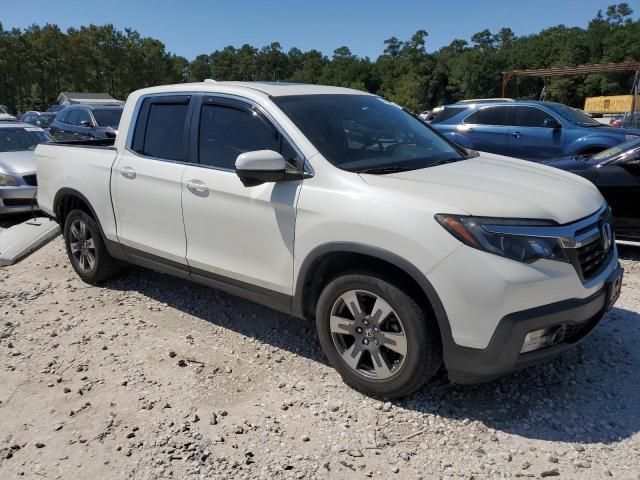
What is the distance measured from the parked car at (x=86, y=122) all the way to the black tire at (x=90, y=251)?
855 cm

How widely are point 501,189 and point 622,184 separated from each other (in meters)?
3.12

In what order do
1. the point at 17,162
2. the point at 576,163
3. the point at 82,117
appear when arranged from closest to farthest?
the point at 576,163, the point at 17,162, the point at 82,117

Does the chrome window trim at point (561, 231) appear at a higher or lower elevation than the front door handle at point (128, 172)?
lower

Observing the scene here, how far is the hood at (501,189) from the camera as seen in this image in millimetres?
2836

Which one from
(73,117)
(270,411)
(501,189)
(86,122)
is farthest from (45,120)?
(501,189)

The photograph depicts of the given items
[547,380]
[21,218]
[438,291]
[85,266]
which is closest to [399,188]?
[438,291]

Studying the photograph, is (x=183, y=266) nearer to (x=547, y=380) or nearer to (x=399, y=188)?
(x=399, y=188)

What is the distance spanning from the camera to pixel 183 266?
4.17m

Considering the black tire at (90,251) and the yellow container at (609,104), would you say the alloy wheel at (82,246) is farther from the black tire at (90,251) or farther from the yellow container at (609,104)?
the yellow container at (609,104)

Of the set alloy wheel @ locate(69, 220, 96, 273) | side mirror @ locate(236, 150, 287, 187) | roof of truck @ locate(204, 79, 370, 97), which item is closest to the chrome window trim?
side mirror @ locate(236, 150, 287, 187)

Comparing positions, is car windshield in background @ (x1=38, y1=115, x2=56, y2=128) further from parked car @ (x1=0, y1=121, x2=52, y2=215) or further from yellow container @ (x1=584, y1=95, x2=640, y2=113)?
yellow container @ (x1=584, y1=95, x2=640, y2=113)

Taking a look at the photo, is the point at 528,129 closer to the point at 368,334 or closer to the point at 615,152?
the point at 615,152

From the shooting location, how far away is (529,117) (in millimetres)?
10242

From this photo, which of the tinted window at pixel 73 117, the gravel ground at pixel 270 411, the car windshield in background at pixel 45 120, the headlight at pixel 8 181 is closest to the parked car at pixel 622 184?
the gravel ground at pixel 270 411
